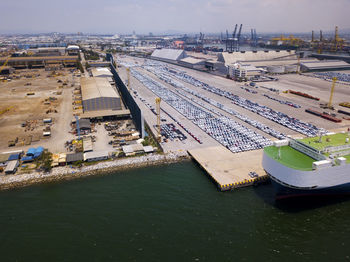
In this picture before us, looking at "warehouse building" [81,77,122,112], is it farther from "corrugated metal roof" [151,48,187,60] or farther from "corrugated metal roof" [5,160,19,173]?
"corrugated metal roof" [151,48,187,60]

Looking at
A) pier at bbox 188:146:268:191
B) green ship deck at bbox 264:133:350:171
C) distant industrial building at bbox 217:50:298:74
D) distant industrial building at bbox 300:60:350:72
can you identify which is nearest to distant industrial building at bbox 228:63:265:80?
distant industrial building at bbox 217:50:298:74

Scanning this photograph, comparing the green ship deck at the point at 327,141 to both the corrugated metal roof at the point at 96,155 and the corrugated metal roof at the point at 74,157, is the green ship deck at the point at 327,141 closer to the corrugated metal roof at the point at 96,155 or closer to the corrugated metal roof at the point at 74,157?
the corrugated metal roof at the point at 96,155

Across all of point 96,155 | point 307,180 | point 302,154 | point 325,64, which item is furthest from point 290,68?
point 96,155

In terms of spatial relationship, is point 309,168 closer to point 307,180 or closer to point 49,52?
point 307,180

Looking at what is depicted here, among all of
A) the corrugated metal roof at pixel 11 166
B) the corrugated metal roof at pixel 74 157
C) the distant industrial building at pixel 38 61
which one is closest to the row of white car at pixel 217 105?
the corrugated metal roof at pixel 74 157

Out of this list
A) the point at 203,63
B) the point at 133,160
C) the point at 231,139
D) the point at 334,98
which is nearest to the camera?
the point at 133,160

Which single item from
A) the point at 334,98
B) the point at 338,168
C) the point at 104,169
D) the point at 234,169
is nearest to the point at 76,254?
the point at 104,169

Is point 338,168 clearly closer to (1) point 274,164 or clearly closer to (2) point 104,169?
(1) point 274,164
